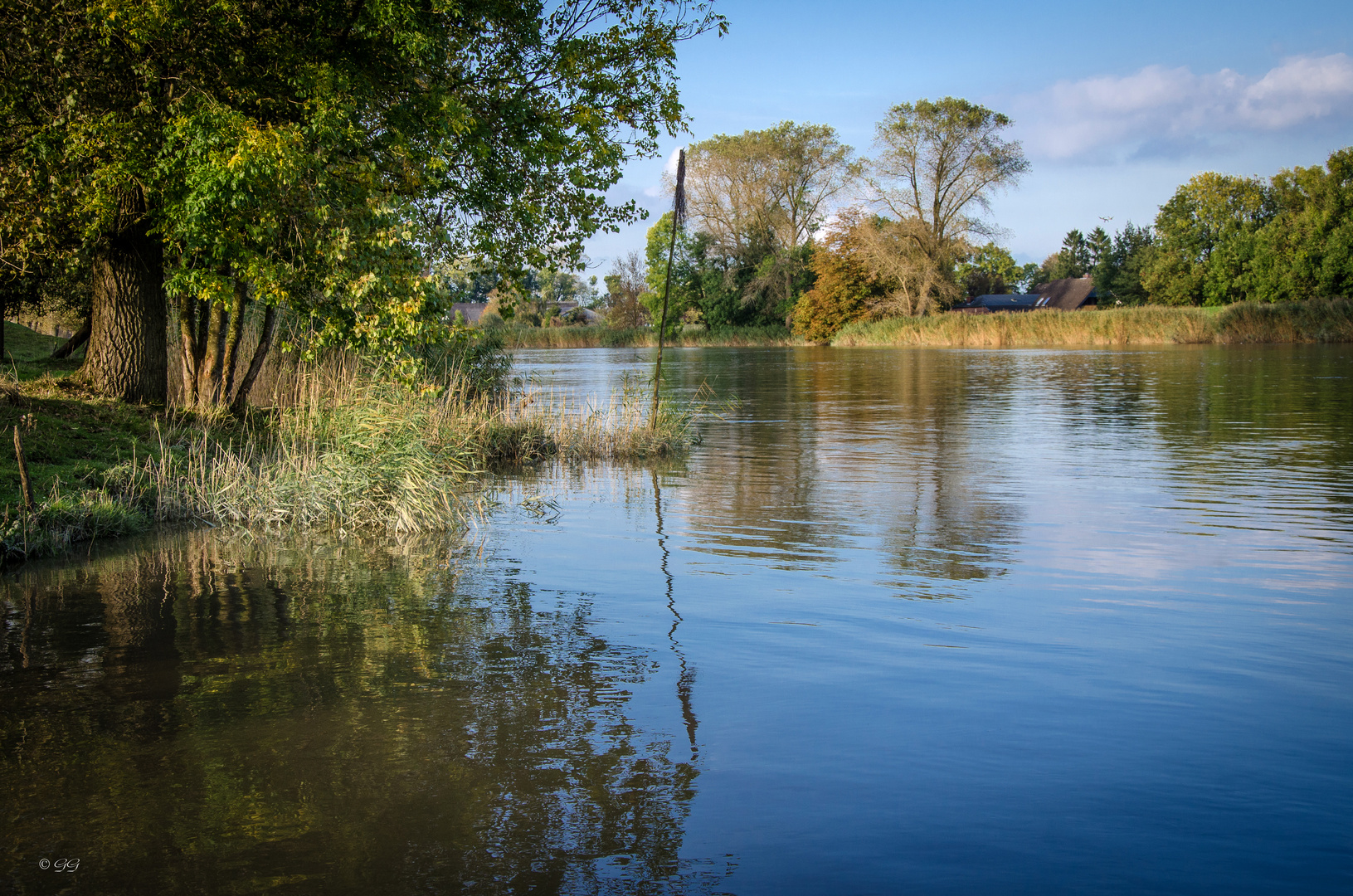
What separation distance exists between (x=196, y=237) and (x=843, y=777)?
10.2m

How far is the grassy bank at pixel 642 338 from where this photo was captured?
252 feet

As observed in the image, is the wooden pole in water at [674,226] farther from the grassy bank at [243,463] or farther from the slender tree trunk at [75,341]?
the slender tree trunk at [75,341]

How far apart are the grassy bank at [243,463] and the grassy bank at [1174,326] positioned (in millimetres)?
45587

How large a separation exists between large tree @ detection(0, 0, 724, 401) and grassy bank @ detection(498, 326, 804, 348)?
2317 inches

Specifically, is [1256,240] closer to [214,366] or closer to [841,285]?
[841,285]

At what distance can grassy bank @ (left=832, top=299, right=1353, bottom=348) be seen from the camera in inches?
1937

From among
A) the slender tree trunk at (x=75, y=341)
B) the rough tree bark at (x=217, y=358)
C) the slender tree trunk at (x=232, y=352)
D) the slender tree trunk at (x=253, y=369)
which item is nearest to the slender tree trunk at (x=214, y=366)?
the rough tree bark at (x=217, y=358)

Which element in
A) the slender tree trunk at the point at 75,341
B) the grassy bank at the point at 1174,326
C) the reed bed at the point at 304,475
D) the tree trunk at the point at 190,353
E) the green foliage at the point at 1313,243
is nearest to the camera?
the reed bed at the point at 304,475

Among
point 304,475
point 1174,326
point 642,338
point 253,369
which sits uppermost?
point 642,338

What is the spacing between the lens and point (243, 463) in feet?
35.4

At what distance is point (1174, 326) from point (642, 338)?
138ft

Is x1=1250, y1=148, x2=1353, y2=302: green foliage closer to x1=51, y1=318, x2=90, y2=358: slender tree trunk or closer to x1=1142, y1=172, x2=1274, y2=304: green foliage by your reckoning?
x1=1142, y1=172, x2=1274, y2=304: green foliage

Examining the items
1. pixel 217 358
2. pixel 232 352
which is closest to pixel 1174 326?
pixel 232 352

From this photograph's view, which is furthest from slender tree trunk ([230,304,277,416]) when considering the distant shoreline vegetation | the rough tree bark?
the distant shoreline vegetation
